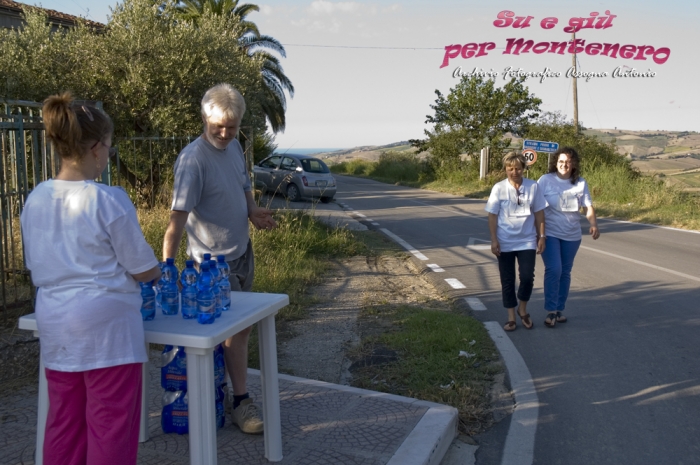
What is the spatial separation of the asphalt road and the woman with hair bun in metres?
2.24

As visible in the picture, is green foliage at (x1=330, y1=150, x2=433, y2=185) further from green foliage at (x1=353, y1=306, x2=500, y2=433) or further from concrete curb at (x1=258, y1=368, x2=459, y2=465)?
concrete curb at (x1=258, y1=368, x2=459, y2=465)

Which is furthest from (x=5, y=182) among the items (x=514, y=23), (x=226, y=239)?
(x=514, y=23)

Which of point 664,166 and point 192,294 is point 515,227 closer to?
point 192,294

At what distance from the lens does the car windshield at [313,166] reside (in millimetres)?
21891

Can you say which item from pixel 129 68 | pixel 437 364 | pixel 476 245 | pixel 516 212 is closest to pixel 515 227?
pixel 516 212

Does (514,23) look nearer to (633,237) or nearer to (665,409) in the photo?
(633,237)

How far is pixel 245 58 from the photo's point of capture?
14.3m

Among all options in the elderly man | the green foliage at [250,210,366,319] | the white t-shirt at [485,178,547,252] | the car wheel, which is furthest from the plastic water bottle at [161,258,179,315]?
the car wheel

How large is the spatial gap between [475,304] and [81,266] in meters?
5.68

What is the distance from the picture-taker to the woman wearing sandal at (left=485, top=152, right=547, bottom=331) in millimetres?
6438

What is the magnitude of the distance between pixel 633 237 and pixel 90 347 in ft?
42.1

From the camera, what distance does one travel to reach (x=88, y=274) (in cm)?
253

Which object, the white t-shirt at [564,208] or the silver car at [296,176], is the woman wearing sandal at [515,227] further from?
the silver car at [296,176]

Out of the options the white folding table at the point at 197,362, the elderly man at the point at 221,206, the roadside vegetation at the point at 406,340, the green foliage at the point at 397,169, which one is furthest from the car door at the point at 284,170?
the white folding table at the point at 197,362
